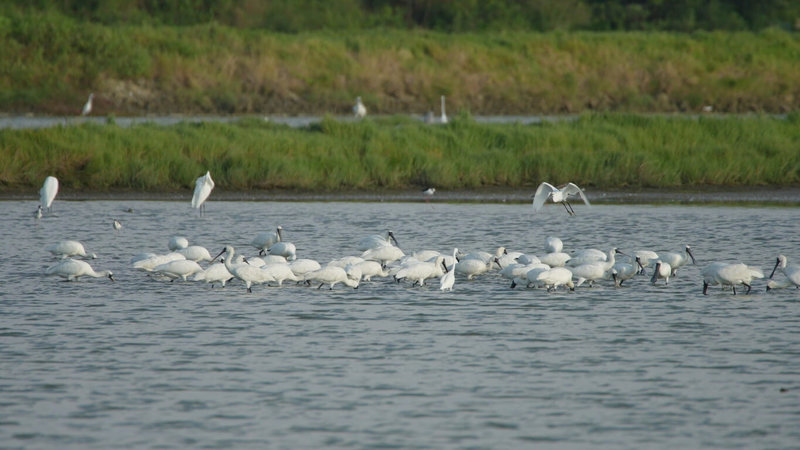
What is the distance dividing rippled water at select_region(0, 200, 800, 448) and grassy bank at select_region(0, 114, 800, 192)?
6146 mm

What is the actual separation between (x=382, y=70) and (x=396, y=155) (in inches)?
846

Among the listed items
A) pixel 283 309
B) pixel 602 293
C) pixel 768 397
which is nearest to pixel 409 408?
pixel 768 397

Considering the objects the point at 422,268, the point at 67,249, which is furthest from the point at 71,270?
the point at 422,268

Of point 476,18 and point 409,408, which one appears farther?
point 476,18

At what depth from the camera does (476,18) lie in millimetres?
55062

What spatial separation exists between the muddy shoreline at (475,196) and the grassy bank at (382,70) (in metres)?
19.2

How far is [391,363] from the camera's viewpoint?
920cm

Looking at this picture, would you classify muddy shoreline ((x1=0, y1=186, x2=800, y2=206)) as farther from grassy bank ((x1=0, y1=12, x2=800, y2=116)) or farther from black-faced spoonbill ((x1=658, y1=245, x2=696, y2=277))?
grassy bank ((x1=0, y1=12, x2=800, y2=116))

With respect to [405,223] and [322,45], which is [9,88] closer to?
[322,45]

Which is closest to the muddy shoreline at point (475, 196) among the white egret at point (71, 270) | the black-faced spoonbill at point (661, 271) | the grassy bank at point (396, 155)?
the grassy bank at point (396, 155)

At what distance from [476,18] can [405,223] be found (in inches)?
1496

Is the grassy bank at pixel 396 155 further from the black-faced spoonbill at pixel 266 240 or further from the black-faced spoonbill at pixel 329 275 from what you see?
the black-faced spoonbill at pixel 329 275

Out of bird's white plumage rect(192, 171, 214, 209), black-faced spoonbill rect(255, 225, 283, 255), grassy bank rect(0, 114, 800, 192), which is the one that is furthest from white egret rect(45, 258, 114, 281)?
grassy bank rect(0, 114, 800, 192)

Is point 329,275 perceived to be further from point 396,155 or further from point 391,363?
point 396,155
